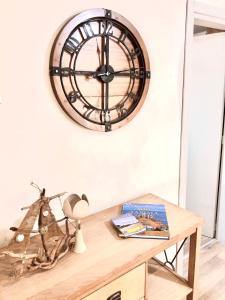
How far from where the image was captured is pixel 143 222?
1412mm

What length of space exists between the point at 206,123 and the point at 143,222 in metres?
1.70

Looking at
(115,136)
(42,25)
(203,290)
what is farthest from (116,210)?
(203,290)

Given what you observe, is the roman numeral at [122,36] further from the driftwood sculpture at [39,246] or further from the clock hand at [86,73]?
the driftwood sculpture at [39,246]

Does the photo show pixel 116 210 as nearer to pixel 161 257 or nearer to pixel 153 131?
pixel 153 131

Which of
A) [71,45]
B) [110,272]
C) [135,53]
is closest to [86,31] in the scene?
[71,45]

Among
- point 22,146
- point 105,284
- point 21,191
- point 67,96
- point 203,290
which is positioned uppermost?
point 67,96

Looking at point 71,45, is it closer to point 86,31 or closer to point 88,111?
point 86,31

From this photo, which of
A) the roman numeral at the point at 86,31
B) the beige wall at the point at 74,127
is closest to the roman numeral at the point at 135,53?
the beige wall at the point at 74,127

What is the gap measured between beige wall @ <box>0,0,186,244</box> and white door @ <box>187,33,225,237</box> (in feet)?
2.72

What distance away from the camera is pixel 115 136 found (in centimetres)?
161

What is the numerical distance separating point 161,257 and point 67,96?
1.37 m

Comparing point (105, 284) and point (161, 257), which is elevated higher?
point (105, 284)

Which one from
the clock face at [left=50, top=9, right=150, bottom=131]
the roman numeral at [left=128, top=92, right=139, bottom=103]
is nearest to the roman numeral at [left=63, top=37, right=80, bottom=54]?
the clock face at [left=50, top=9, right=150, bottom=131]

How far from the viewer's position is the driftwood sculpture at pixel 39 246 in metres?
1.07
